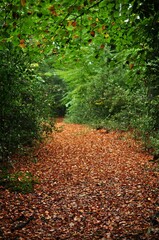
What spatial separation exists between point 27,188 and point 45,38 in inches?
133

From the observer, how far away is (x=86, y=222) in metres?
4.61

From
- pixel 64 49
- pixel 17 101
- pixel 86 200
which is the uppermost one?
pixel 64 49

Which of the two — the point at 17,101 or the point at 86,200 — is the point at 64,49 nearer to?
the point at 17,101

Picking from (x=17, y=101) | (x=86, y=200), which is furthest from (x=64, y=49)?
(x=86, y=200)

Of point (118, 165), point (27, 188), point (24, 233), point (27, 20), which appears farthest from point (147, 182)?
point (27, 20)

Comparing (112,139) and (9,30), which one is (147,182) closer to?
(9,30)

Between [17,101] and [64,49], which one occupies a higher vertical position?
[64,49]

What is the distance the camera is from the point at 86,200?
558 centimetres

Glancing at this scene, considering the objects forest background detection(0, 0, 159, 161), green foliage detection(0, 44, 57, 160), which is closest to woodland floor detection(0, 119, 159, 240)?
green foliage detection(0, 44, 57, 160)

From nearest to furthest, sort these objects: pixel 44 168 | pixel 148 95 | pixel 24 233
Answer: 1. pixel 24 233
2. pixel 44 168
3. pixel 148 95

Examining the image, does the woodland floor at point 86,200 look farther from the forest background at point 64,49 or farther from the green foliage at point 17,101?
the forest background at point 64,49

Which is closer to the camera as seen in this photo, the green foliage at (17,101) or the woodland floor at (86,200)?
the woodland floor at (86,200)

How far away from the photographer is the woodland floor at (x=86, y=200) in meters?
4.25

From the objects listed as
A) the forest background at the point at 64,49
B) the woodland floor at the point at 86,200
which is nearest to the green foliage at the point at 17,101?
the forest background at the point at 64,49
